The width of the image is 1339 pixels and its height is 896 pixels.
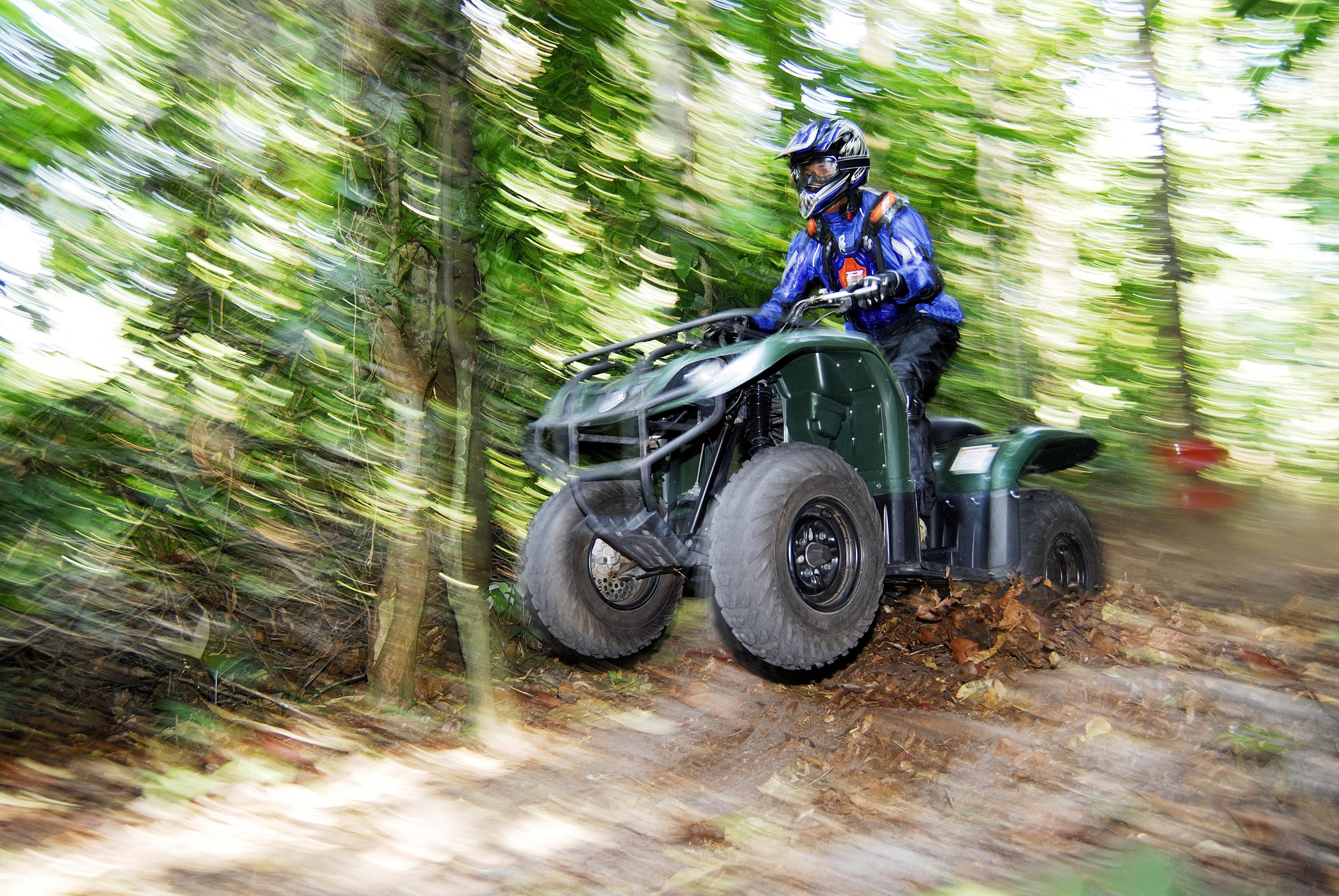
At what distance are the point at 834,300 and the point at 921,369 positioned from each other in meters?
0.70

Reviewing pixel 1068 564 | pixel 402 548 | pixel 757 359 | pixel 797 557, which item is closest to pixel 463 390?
pixel 402 548

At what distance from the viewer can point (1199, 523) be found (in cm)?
834

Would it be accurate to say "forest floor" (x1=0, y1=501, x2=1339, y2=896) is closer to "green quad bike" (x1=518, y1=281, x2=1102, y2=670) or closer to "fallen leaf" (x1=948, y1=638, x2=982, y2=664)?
"fallen leaf" (x1=948, y1=638, x2=982, y2=664)

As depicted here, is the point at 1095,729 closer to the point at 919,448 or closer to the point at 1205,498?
the point at 919,448

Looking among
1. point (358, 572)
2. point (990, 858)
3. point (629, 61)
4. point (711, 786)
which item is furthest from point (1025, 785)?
point (629, 61)

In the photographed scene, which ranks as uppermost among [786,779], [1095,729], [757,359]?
[757,359]

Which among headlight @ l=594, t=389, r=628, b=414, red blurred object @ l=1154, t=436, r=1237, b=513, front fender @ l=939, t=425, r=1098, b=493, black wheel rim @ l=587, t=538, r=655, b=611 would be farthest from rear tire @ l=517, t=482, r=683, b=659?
red blurred object @ l=1154, t=436, r=1237, b=513

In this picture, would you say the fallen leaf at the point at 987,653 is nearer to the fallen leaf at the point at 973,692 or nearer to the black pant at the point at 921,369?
the fallen leaf at the point at 973,692

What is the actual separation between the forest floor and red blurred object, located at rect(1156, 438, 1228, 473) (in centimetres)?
148

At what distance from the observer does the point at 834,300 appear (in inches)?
139

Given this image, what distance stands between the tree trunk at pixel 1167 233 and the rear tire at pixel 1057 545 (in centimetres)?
572

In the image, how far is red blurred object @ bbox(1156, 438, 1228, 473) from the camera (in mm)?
6270

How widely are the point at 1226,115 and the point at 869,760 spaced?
8301mm

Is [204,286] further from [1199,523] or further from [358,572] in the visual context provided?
[1199,523]
